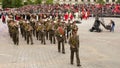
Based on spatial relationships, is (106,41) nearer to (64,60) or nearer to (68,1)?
(64,60)

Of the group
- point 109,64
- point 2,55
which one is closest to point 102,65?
point 109,64

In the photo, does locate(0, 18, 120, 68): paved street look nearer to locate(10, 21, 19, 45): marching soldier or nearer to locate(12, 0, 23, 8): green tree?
locate(10, 21, 19, 45): marching soldier

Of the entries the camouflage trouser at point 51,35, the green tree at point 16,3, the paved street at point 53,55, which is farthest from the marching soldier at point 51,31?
the green tree at point 16,3

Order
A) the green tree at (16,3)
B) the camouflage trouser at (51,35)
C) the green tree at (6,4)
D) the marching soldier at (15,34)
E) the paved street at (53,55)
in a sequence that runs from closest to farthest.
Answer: the paved street at (53,55), the marching soldier at (15,34), the camouflage trouser at (51,35), the green tree at (6,4), the green tree at (16,3)

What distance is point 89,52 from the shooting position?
26312 millimetres

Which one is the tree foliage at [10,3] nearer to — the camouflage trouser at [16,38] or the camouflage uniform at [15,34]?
the camouflage uniform at [15,34]

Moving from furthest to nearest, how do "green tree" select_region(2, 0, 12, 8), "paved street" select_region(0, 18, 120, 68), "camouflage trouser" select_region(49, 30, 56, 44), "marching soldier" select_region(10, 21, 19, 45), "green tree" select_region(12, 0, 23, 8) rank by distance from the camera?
"green tree" select_region(12, 0, 23, 8), "green tree" select_region(2, 0, 12, 8), "camouflage trouser" select_region(49, 30, 56, 44), "marching soldier" select_region(10, 21, 19, 45), "paved street" select_region(0, 18, 120, 68)

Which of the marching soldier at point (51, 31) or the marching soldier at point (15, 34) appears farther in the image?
the marching soldier at point (51, 31)

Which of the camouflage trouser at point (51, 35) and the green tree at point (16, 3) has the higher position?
the camouflage trouser at point (51, 35)

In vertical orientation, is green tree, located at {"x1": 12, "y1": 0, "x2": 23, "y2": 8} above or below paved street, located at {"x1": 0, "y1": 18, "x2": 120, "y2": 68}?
below

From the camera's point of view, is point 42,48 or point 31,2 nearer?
point 42,48

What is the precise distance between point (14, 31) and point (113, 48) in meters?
7.28

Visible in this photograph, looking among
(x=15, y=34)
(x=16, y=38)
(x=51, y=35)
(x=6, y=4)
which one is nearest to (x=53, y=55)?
(x=51, y=35)

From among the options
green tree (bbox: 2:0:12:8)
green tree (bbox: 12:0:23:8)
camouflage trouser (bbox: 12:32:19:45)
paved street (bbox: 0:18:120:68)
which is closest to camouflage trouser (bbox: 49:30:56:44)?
paved street (bbox: 0:18:120:68)
